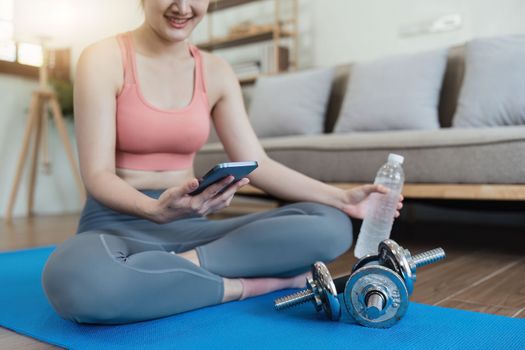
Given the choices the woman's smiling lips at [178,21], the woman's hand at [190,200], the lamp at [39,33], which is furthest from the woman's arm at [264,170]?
the lamp at [39,33]

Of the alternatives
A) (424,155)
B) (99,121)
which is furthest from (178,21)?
(424,155)

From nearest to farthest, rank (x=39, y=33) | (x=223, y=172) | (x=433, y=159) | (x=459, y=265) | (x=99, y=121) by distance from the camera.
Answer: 1. (x=223, y=172)
2. (x=99, y=121)
3. (x=459, y=265)
4. (x=433, y=159)
5. (x=39, y=33)

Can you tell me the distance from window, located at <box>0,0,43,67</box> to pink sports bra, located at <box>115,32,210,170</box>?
100 inches

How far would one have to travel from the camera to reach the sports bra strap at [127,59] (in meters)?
1.18

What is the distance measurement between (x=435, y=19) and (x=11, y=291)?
2.48 m

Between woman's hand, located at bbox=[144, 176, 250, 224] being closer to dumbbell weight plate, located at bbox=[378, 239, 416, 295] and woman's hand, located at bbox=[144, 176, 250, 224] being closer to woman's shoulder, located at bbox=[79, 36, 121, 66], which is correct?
dumbbell weight plate, located at bbox=[378, 239, 416, 295]

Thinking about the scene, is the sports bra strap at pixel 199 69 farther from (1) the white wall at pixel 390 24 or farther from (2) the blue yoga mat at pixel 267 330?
(1) the white wall at pixel 390 24

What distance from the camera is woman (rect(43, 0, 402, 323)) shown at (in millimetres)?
928

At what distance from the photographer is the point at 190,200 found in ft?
2.88

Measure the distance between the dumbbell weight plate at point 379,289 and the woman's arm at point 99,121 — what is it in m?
0.44

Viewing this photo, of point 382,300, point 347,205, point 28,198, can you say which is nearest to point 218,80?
point 347,205

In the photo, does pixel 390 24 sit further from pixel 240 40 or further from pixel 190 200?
pixel 190 200

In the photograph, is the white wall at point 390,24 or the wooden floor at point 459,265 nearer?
the wooden floor at point 459,265

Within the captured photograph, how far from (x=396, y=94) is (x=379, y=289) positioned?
1675 millimetres
